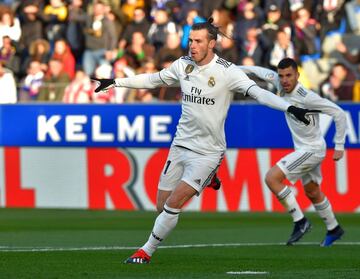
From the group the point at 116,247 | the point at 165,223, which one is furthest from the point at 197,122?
the point at 116,247

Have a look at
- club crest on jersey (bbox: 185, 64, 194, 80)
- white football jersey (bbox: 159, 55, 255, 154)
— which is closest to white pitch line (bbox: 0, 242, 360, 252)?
white football jersey (bbox: 159, 55, 255, 154)

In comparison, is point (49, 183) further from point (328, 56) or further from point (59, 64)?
point (328, 56)

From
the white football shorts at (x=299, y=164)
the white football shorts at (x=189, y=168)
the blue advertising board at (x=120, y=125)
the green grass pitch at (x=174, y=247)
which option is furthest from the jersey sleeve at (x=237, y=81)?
the blue advertising board at (x=120, y=125)

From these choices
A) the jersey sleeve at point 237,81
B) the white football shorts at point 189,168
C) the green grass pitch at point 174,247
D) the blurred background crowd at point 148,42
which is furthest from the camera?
the blurred background crowd at point 148,42

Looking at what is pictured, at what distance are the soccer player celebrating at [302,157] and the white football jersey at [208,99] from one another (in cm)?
249

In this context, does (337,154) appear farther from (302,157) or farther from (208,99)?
(208,99)

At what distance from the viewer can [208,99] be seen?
39.9 ft

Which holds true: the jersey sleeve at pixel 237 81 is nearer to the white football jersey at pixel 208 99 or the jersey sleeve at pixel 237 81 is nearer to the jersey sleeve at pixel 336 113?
the white football jersey at pixel 208 99

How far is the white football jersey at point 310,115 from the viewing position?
1463 centimetres

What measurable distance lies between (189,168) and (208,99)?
720 mm

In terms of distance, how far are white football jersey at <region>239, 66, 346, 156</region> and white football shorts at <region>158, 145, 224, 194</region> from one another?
7.69ft

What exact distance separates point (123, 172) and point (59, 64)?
354 cm

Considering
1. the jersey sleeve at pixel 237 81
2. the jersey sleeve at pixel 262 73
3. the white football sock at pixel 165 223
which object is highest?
the jersey sleeve at pixel 237 81

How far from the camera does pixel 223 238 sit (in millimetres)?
15984
